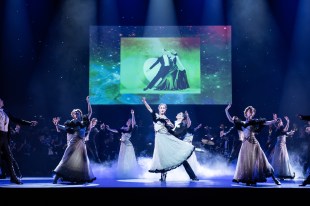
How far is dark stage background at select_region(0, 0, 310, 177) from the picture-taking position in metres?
12.1

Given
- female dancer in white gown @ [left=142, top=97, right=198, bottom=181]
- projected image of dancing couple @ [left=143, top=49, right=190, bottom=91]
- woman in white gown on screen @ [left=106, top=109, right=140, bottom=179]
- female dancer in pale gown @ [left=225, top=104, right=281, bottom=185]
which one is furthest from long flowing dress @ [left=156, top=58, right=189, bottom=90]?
female dancer in pale gown @ [left=225, top=104, right=281, bottom=185]

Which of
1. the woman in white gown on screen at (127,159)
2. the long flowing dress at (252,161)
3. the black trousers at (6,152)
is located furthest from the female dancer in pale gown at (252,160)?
the black trousers at (6,152)

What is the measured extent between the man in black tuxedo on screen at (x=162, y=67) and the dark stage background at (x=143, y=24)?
89 centimetres

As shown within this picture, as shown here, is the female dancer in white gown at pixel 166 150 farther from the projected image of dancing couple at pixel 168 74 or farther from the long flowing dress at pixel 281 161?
the projected image of dancing couple at pixel 168 74

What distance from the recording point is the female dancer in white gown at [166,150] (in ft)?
27.8

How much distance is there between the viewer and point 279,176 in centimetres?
967

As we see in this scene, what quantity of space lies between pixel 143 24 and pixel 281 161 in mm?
6161

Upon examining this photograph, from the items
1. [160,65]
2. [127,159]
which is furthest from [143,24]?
[127,159]

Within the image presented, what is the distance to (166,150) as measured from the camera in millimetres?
8555
